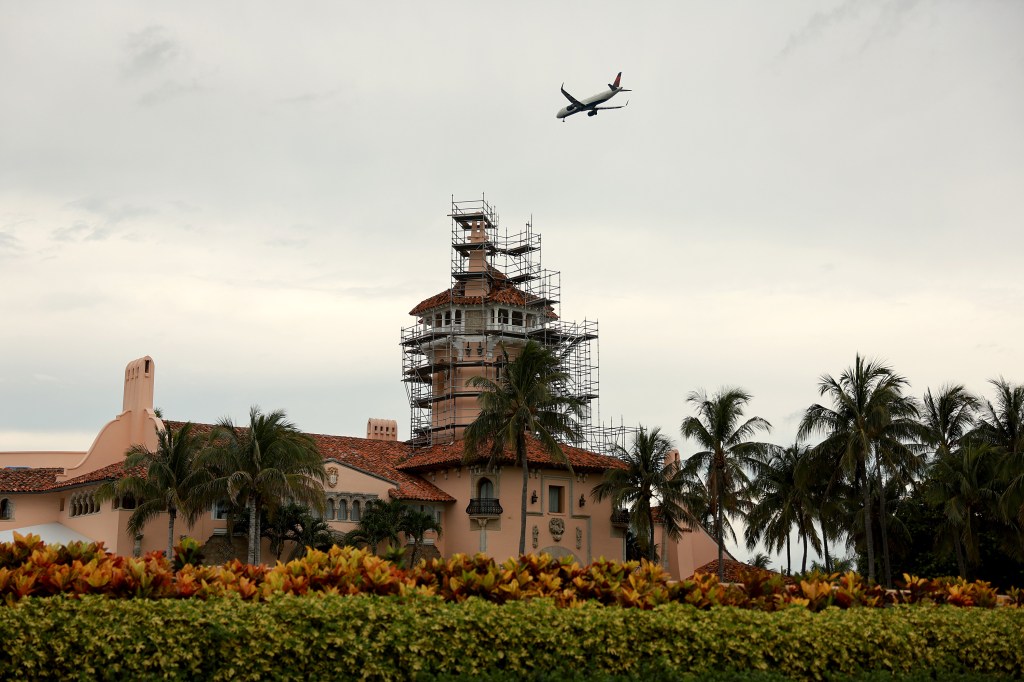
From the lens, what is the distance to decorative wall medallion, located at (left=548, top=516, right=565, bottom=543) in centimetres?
5191

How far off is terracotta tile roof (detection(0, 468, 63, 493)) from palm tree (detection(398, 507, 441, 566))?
15.5m

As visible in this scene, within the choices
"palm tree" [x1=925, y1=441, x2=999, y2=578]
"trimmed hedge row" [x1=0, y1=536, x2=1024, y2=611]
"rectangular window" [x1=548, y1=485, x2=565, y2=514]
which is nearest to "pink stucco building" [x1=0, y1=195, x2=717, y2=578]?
"rectangular window" [x1=548, y1=485, x2=565, y2=514]

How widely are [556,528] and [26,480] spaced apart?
23293mm

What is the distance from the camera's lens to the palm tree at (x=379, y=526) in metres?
46.1

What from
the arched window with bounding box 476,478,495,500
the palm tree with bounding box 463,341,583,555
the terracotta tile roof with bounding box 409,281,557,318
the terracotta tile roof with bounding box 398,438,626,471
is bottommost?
the arched window with bounding box 476,478,495,500

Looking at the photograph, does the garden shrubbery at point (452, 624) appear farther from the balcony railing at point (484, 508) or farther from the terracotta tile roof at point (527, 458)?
the terracotta tile roof at point (527, 458)

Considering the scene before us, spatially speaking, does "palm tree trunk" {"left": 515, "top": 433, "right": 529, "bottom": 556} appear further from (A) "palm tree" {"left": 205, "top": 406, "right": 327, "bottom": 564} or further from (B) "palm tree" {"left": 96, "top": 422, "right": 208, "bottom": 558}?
(B) "palm tree" {"left": 96, "top": 422, "right": 208, "bottom": 558}

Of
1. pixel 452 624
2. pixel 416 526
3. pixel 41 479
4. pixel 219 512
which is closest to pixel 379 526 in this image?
pixel 416 526

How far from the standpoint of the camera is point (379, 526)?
4609cm

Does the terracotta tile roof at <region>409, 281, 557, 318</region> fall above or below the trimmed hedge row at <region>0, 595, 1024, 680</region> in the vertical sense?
above

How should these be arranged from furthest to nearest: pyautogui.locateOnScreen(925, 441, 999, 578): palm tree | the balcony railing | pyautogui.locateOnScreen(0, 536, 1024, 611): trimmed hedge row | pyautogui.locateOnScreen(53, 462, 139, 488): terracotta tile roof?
the balcony railing, pyautogui.locateOnScreen(925, 441, 999, 578): palm tree, pyautogui.locateOnScreen(53, 462, 139, 488): terracotta tile roof, pyautogui.locateOnScreen(0, 536, 1024, 611): trimmed hedge row

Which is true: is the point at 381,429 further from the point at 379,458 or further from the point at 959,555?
the point at 959,555

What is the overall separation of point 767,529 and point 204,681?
44.1m

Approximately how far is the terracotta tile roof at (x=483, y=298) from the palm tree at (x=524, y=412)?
1056cm
